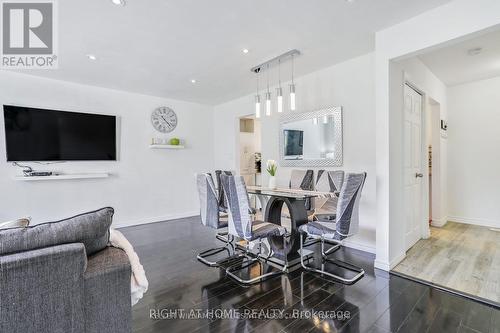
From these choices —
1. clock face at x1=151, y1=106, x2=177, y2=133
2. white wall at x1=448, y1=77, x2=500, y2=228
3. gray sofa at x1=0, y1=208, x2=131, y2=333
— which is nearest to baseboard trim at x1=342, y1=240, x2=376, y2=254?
white wall at x1=448, y1=77, x2=500, y2=228

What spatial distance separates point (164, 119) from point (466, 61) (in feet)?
17.6

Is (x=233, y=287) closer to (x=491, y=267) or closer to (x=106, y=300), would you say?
(x=106, y=300)

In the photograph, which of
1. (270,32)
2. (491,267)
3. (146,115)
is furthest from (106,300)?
(146,115)

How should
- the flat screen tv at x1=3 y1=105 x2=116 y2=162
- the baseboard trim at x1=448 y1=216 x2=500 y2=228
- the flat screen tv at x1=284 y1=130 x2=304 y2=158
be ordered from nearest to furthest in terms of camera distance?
the flat screen tv at x1=3 y1=105 x2=116 y2=162
the flat screen tv at x1=284 y1=130 x2=304 y2=158
the baseboard trim at x1=448 y1=216 x2=500 y2=228

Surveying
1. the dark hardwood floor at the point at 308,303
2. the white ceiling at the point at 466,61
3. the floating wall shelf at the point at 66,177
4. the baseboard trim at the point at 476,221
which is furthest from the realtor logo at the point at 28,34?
the baseboard trim at the point at 476,221

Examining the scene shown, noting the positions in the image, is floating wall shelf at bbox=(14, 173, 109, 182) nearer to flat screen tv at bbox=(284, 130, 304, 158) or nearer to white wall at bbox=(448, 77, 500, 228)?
flat screen tv at bbox=(284, 130, 304, 158)

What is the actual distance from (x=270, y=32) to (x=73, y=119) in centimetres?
374

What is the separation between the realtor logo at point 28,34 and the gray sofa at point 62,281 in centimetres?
223

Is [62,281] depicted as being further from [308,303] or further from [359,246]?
[359,246]

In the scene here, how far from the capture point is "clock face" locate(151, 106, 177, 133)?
5.29 meters

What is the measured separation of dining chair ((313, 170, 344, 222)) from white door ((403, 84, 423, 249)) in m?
0.82

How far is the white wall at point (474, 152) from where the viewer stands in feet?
14.1

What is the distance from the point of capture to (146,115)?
518 centimetres

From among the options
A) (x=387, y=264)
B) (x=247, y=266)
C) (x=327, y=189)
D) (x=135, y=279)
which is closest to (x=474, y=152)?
(x=327, y=189)
